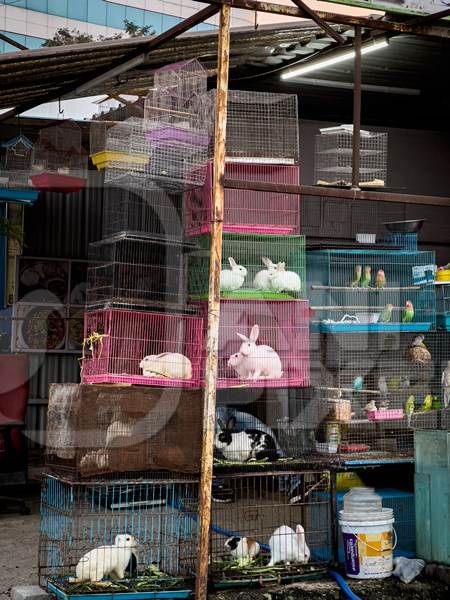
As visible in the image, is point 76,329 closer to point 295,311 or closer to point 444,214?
point 444,214

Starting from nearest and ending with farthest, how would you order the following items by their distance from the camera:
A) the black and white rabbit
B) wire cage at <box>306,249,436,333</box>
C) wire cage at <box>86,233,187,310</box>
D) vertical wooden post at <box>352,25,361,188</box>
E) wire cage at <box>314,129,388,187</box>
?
vertical wooden post at <box>352,25,361,188</box>, the black and white rabbit, wire cage at <box>86,233,187,310</box>, wire cage at <box>306,249,436,333</box>, wire cage at <box>314,129,388,187</box>

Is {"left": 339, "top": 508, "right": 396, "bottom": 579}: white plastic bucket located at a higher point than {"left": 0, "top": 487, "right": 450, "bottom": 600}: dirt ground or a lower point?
higher

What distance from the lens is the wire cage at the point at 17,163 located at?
11.5m

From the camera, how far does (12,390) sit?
1094 centimetres

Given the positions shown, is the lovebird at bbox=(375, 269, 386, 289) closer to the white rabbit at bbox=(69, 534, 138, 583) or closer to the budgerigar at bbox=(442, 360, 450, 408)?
the budgerigar at bbox=(442, 360, 450, 408)

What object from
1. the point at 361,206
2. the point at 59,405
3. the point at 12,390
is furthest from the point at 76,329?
the point at 59,405

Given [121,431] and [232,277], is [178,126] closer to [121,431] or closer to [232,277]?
[232,277]

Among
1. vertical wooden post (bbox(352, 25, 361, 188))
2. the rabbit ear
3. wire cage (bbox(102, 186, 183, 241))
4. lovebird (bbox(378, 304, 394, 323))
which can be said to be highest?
vertical wooden post (bbox(352, 25, 361, 188))

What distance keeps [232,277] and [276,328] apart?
1.96 ft

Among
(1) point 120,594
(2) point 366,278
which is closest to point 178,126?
(2) point 366,278

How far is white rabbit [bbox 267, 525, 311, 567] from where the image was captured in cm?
722

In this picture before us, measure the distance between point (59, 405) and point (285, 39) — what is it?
452 cm

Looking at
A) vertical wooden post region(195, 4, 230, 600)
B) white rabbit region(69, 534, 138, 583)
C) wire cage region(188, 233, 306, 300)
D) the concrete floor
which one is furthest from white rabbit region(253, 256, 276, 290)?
the concrete floor

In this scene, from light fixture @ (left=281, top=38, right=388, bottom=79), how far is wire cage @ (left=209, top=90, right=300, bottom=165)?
1128 millimetres
